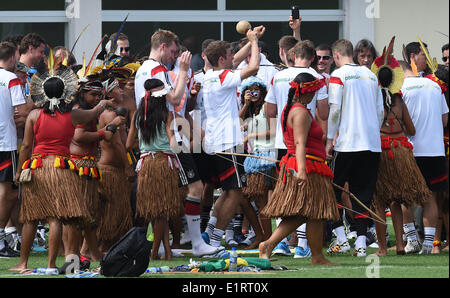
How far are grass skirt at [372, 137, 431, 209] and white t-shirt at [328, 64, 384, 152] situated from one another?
0.27 meters

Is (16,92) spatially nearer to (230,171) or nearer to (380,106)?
(230,171)

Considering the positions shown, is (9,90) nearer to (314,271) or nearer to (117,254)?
(117,254)

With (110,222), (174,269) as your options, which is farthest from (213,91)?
(174,269)

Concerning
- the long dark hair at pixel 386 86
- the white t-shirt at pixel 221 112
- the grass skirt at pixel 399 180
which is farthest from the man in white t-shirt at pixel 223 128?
the grass skirt at pixel 399 180

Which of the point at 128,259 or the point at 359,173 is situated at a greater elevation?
the point at 359,173

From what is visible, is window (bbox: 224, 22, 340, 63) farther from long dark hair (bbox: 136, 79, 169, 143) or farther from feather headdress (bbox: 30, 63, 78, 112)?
feather headdress (bbox: 30, 63, 78, 112)

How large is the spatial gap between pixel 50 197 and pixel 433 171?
14.1 ft

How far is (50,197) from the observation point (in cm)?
935

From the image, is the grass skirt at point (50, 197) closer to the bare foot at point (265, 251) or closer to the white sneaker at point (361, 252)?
the bare foot at point (265, 251)

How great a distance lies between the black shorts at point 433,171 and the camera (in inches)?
449

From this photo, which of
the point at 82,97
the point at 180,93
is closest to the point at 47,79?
the point at 82,97

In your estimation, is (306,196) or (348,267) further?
(348,267)

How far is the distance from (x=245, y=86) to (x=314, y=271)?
10.7 ft
